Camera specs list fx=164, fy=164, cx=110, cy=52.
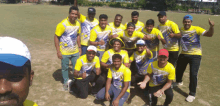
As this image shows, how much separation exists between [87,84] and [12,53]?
4.05m

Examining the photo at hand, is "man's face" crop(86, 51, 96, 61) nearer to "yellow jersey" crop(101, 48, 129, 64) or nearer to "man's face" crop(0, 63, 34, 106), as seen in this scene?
"yellow jersey" crop(101, 48, 129, 64)

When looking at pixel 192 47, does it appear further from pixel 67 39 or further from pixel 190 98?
pixel 67 39

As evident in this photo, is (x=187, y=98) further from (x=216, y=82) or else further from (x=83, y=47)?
(x=83, y=47)

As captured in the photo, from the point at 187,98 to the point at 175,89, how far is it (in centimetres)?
72

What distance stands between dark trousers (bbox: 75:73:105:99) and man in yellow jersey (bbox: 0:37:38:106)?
3706 mm

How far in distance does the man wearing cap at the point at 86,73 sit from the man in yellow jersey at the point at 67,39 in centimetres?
45

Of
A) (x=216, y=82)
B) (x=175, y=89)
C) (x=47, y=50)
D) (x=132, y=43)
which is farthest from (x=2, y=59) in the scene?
(x=47, y=50)

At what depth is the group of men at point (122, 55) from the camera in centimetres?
436

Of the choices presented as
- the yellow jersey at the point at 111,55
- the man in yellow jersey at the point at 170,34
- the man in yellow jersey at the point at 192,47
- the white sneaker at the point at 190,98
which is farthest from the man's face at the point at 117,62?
the white sneaker at the point at 190,98

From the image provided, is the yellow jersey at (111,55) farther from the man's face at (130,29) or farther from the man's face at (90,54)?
the man's face at (130,29)

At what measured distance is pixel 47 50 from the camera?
9367mm

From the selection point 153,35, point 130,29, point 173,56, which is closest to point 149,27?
point 153,35

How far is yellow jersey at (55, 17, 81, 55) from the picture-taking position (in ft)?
15.9

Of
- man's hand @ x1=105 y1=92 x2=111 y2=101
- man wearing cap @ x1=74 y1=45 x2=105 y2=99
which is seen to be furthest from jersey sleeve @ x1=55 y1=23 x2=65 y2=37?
man's hand @ x1=105 y1=92 x2=111 y2=101
